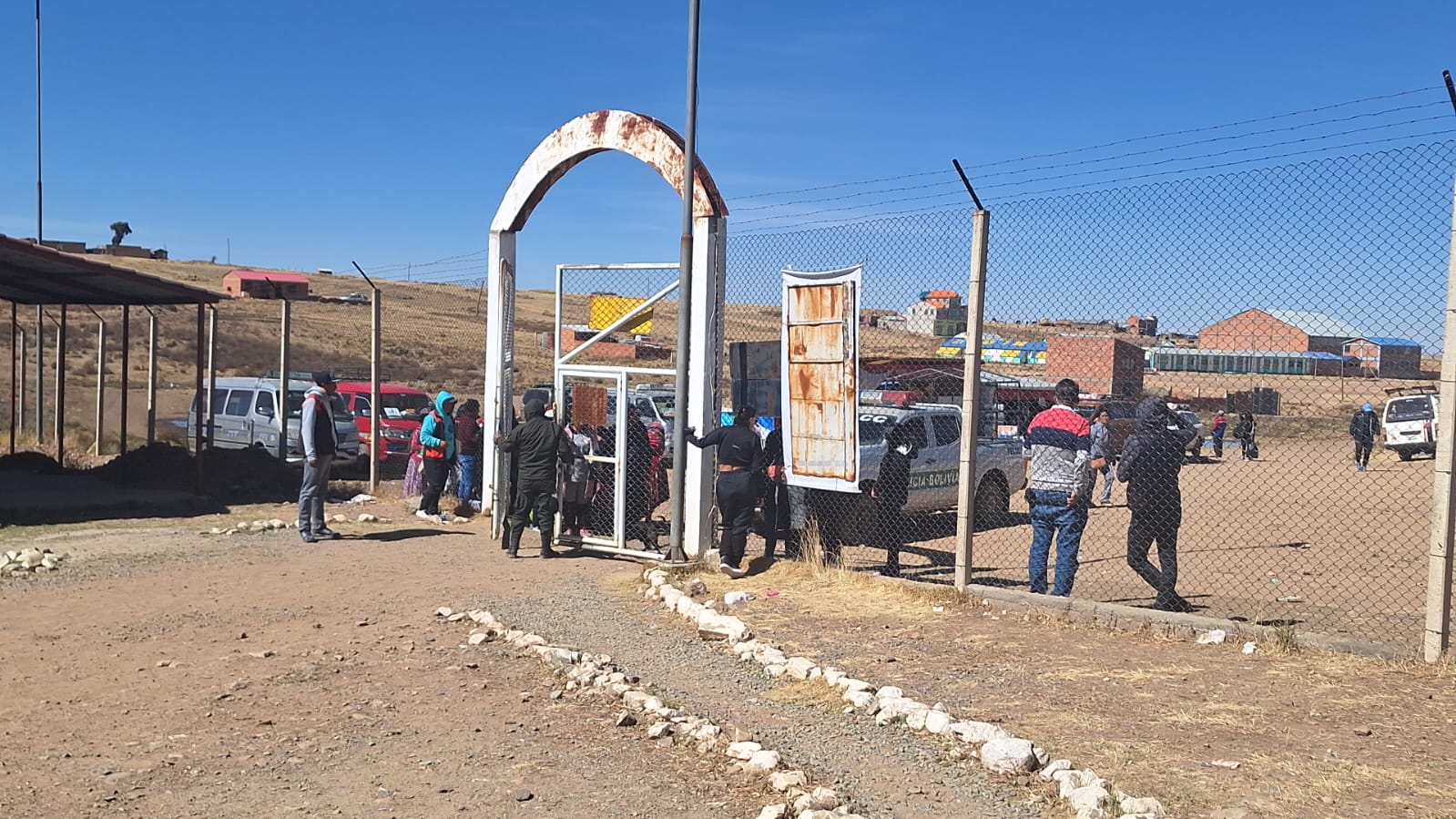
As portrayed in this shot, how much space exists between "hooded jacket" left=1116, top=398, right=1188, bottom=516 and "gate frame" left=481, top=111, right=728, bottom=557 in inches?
159

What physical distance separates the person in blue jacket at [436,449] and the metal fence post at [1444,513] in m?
11.2

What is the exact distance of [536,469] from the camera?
12289 mm

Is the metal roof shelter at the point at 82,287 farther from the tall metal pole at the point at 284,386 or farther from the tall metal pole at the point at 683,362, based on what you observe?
the tall metal pole at the point at 683,362

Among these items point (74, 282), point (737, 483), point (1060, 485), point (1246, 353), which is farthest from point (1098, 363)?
point (74, 282)

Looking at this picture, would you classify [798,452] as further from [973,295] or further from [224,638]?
[224,638]

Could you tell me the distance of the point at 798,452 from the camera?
1061cm

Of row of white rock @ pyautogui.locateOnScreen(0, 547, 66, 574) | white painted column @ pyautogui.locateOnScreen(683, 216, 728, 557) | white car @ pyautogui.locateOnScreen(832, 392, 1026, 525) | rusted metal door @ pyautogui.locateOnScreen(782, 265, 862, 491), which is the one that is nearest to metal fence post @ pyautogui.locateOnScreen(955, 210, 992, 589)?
rusted metal door @ pyautogui.locateOnScreen(782, 265, 862, 491)

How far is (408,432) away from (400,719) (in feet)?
54.3

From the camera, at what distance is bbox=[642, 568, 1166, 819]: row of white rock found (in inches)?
191

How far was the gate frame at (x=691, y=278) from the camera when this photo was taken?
1152cm

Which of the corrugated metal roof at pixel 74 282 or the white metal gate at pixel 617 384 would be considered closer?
the white metal gate at pixel 617 384

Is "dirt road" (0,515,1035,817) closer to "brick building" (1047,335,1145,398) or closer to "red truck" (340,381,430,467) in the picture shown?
"brick building" (1047,335,1145,398)

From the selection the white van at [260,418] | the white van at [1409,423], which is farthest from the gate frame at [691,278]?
the white van at [1409,423]

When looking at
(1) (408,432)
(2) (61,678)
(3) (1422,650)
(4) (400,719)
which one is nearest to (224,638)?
(2) (61,678)
